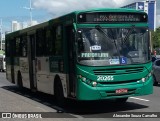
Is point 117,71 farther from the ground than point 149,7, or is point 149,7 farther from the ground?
point 149,7

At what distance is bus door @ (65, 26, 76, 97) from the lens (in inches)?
496

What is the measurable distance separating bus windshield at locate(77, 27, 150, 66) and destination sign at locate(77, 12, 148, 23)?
0.85 ft

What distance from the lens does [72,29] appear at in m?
12.7

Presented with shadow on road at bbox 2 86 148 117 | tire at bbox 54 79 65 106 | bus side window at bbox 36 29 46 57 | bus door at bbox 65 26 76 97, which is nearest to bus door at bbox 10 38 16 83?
bus side window at bbox 36 29 46 57

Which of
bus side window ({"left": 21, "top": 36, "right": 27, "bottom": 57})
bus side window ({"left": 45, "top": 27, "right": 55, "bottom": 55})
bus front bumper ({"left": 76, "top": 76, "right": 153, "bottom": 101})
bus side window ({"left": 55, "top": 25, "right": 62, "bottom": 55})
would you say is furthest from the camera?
bus side window ({"left": 21, "top": 36, "right": 27, "bottom": 57})

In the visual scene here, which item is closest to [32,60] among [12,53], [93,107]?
[12,53]

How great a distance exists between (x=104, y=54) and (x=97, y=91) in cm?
108

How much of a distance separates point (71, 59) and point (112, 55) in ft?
4.15

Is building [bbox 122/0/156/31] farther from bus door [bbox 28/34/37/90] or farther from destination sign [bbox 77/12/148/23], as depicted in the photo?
destination sign [bbox 77/12/148/23]

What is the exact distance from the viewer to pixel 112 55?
1245 centimetres

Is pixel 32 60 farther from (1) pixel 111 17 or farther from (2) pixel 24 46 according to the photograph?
(1) pixel 111 17

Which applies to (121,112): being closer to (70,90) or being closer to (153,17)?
(70,90)

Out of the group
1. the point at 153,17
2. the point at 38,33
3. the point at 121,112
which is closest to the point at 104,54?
the point at 121,112

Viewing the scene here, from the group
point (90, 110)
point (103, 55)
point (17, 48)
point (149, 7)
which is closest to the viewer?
point (103, 55)
